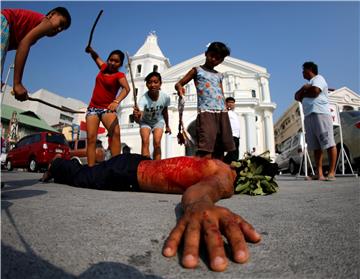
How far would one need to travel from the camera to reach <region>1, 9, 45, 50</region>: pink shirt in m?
2.09

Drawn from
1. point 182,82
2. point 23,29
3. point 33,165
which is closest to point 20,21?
point 23,29

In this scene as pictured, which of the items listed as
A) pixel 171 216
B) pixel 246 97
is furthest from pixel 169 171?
pixel 246 97

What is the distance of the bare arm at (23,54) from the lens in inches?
75.6

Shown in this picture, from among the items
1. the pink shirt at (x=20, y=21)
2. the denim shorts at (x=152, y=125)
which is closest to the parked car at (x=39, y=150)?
Answer: the denim shorts at (x=152, y=125)

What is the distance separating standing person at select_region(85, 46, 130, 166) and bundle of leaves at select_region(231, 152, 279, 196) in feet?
6.73

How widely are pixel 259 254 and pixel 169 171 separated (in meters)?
1.45

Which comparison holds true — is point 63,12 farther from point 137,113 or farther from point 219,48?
point 137,113

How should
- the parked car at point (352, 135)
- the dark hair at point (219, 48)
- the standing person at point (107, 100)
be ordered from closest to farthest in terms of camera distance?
1. the dark hair at point (219, 48)
2. the standing person at point (107, 100)
3. the parked car at point (352, 135)

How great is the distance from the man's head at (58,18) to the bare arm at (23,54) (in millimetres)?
82

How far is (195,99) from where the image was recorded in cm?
2561

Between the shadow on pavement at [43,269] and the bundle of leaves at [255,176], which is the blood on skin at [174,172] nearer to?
the bundle of leaves at [255,176]

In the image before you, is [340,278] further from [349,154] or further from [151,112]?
[349,154]

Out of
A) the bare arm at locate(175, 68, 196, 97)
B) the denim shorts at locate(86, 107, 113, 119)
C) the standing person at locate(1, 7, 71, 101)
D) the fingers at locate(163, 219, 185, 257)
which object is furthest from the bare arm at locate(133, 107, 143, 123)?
the fingers at locate(163, 219, 185, 257)

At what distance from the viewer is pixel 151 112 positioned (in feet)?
14.8
